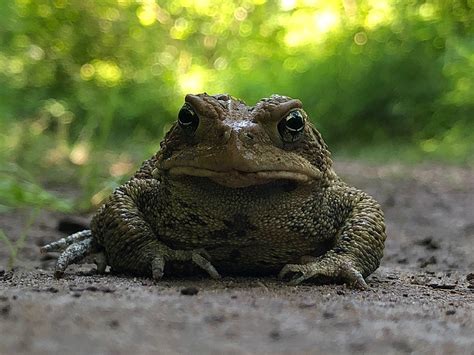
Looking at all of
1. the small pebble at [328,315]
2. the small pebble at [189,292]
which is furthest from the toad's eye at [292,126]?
the small pebble at [328,315]

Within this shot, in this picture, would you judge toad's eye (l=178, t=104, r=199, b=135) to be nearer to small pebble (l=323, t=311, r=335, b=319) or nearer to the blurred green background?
small pebble (l=323, t=311, r=335, b=319)

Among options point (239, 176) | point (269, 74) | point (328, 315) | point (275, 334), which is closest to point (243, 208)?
point (239, 176)

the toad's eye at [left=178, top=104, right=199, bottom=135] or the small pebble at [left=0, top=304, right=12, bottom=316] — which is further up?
the toad's eye at [left=178, top=104, right=199, bottom=135]

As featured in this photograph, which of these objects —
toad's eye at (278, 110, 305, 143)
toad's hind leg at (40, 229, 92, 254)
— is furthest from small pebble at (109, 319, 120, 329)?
toad's hind leg at (40, 229, 92, 254)

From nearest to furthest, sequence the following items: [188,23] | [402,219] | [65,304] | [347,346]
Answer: [347,346] < [65,304] < [402,219] < [188,23]

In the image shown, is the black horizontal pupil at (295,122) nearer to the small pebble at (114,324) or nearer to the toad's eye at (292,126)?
the toad's eye at (292,126)

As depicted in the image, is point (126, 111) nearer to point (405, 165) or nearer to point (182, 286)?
point (405, 165)

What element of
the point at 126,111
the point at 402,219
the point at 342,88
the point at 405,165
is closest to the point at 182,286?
the point at 402,219
